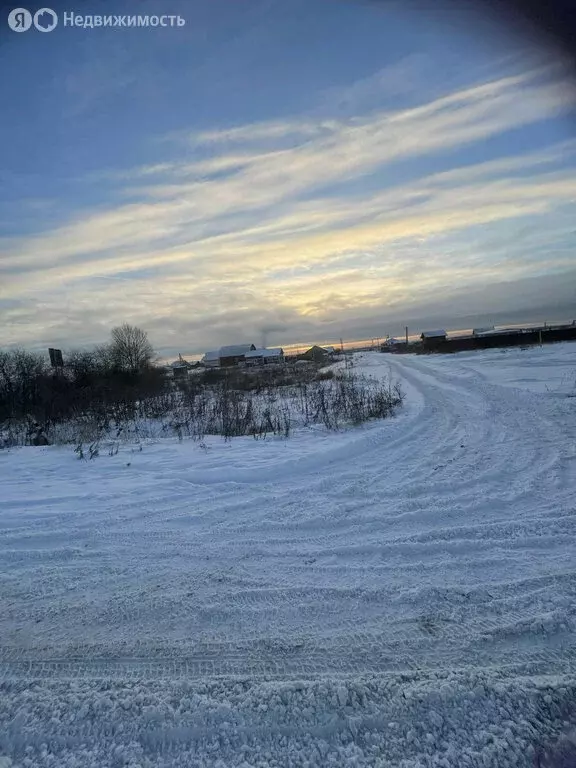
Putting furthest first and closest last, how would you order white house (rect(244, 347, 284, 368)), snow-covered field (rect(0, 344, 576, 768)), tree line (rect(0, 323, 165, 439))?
white house (rect(244, 347, 284, 368)) → tree line (rect(0, 323, 165, 439)) → snow-covered field (rect(0, 344, 576, 768))

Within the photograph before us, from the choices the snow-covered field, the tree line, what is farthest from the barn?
the snow-covered field

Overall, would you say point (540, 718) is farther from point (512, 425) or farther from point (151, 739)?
point (512, 425)

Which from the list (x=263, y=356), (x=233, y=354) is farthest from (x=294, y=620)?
(x=233, y=354)

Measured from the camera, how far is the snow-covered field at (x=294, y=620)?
2.04 meters

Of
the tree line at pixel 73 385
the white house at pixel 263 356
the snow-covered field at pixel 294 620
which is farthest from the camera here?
the white house at pixel 263 356

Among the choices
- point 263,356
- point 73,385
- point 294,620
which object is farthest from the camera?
point 263,356

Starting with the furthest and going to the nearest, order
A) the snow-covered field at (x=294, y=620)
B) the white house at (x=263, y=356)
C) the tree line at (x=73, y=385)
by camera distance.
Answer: the white house at (x=263, y=356)
the tree line at (x=73, y=385)
the snow-covered field at (x=294, y=620)

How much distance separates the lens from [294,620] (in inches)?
115

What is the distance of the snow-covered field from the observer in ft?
6.70

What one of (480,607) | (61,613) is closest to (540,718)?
(480,607)

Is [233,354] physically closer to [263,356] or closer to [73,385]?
[263,356]

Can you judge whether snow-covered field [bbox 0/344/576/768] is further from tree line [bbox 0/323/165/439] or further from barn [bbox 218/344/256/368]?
barn [bbox 218/344/256/368]

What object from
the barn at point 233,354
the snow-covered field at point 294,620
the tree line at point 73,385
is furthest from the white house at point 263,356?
the snow-covered field at point 294,620

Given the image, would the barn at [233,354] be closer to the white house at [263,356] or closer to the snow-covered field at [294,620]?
the white house at [263,356]
